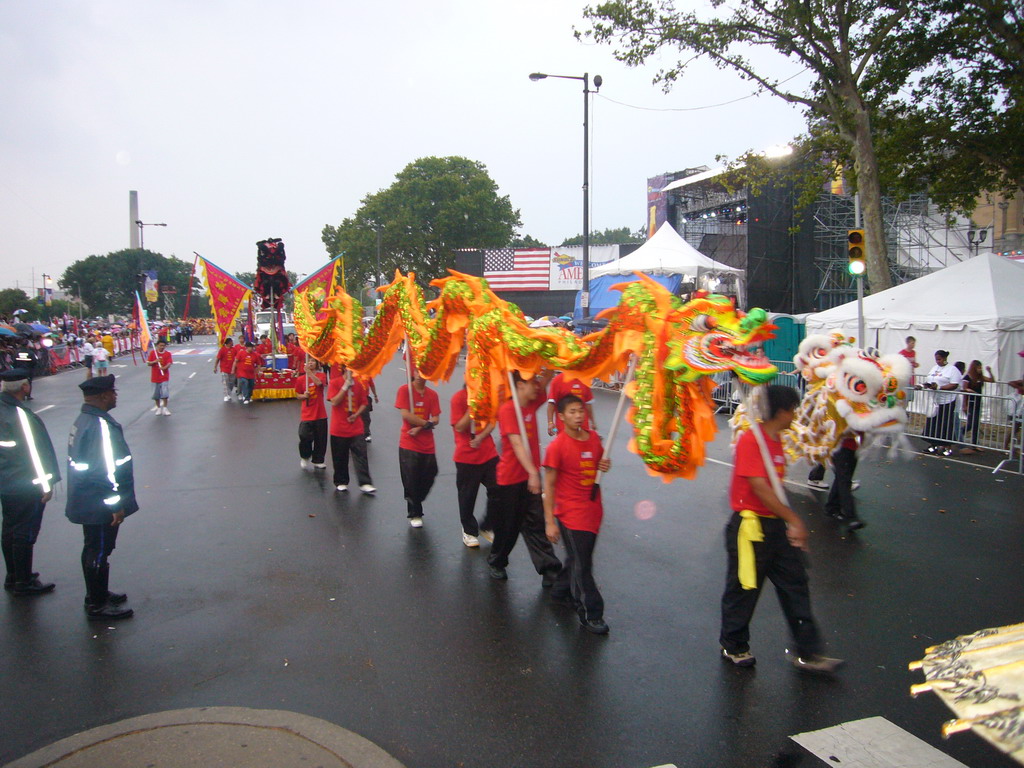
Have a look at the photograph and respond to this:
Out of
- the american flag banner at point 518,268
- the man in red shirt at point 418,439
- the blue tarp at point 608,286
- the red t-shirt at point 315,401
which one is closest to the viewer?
the man in red shirt at point 418,439

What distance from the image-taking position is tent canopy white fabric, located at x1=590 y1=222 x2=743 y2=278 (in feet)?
67.5

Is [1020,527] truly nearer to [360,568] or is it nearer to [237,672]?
[360,568]

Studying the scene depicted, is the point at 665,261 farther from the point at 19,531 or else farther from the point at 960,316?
the point at 19,531

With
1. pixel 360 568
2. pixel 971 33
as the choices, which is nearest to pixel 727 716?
pixel 360 568

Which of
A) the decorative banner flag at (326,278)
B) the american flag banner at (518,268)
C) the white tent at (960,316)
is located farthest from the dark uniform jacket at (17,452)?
the american flag banner at (518,268)

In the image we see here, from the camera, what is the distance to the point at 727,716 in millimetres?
3574

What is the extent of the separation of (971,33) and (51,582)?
16.6 meters

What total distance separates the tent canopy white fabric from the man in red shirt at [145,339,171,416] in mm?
12408

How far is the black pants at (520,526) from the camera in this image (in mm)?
5234

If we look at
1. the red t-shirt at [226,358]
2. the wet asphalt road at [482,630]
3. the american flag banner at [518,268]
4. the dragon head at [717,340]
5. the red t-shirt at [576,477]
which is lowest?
the wet asphalt road at [482,630]

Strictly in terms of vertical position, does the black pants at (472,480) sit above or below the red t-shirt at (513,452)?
below

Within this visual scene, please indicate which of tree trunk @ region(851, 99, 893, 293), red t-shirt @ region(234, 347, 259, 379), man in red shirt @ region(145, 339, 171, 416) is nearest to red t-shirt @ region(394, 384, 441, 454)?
man in red shirt @ region(145, 339, 171, 416)

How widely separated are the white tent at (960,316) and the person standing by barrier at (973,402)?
1.80 meters

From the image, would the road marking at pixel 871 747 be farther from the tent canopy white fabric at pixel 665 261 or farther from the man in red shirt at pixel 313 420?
the tent canopy white fabric at pixel 665 261
